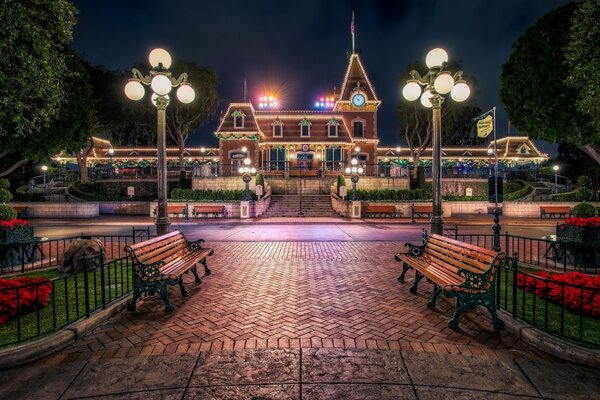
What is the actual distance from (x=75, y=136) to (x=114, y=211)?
671 cm

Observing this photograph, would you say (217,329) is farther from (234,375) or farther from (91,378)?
(91,378)

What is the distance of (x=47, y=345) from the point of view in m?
4.07

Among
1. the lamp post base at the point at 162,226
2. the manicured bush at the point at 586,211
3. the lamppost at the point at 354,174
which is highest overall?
the lamppost at the point at 354,174

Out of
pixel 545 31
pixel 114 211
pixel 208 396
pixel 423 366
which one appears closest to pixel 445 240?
pixel 423 366

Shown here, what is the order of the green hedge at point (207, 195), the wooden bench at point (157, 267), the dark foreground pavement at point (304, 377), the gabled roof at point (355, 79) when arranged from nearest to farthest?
1. the dark foreground pavement at point (304, 377)
2. the wooden bench at point (157, 267)
3. the green hedge at point (207, 195)
4. the gabled roof at point (355, 79)

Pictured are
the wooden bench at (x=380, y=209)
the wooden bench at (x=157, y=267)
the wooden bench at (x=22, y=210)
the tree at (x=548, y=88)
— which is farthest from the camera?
the wooden bench at (x=22, y=210)

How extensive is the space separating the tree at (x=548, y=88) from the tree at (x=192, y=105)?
3279cm

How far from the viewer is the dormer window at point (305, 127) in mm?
40344

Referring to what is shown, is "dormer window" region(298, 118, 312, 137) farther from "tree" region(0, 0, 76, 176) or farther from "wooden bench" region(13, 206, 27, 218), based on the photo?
"tree" region(0, 0, 76, 176)

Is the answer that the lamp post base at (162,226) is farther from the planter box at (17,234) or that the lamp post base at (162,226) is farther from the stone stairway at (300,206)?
the stone stairway at (300,206)

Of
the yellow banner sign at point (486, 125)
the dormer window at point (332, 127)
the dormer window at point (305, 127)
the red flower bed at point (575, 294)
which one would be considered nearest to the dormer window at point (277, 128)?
the dormer window at point (305, 127)

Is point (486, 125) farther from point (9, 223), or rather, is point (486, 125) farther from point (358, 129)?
point (358, 129)

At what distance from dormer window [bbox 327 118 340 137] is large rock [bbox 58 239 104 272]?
113 ft

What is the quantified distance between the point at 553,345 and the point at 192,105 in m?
42.3
